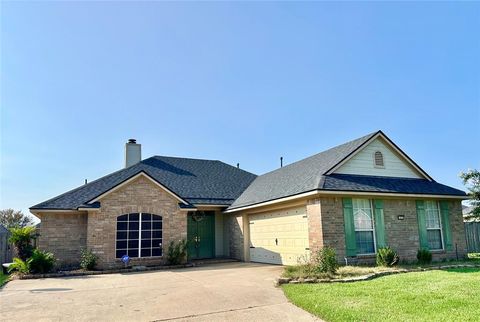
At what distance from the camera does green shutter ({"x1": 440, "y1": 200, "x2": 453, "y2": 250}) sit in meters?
14.9

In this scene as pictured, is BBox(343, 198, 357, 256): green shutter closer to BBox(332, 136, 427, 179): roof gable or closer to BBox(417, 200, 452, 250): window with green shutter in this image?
BBox(332, 136, 427, 179): roof gable

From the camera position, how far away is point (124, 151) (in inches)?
876

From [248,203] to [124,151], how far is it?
9785mm

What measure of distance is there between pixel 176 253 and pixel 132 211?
2.77 m

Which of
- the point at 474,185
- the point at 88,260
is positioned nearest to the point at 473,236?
the point at 474,185

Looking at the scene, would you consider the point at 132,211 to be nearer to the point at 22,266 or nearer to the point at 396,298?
the point at 22,266

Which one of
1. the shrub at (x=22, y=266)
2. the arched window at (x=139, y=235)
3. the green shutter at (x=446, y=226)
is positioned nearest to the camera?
the shrub at (x=22, y=266)

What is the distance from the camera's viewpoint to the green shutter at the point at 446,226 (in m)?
14.9

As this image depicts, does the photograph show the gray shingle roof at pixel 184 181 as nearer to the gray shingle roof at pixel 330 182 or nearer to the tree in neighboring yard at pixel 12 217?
the gray shingle roof at pixel 330 182

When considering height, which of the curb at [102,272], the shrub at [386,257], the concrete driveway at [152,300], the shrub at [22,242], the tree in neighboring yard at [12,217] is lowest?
the curb at [102,272]

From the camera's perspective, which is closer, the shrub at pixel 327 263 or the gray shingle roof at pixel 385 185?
the shrub at pixel 327 263

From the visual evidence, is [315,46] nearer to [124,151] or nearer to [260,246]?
[260,246]

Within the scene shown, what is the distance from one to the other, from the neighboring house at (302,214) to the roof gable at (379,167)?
45 millimetres

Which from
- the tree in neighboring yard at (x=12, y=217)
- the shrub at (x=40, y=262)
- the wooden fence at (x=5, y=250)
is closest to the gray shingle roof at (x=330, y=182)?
the shrub at (x=40, y=262)
